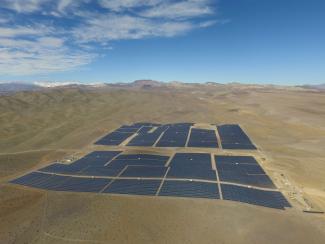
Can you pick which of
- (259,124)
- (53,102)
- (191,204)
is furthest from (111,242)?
(53,102)

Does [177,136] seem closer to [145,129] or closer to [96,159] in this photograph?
[145,129]

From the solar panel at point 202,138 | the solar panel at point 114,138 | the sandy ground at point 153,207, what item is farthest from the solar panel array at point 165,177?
the solar panel at point 114,138

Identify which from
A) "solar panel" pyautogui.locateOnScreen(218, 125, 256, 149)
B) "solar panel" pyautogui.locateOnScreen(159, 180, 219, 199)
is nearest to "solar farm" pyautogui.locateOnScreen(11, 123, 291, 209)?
"solar panel" pyautogui.locateOnScreen(159, 180, 219, 199)

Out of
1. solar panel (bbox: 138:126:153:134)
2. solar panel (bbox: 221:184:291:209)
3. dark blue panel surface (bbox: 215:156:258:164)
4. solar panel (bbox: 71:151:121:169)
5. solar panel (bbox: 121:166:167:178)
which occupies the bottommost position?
solar panel (bbox: 138:126:153:134)

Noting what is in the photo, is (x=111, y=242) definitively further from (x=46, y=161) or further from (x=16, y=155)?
(x=16, y=155)

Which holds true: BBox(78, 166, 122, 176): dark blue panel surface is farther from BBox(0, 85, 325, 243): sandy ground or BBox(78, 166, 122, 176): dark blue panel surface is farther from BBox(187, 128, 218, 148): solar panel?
BBox(187, 128, 218, 148): solar panel

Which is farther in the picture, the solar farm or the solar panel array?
the solar farm

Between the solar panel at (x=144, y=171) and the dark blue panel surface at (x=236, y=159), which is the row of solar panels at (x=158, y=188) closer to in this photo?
the solar panel at (x=144, y=171)
